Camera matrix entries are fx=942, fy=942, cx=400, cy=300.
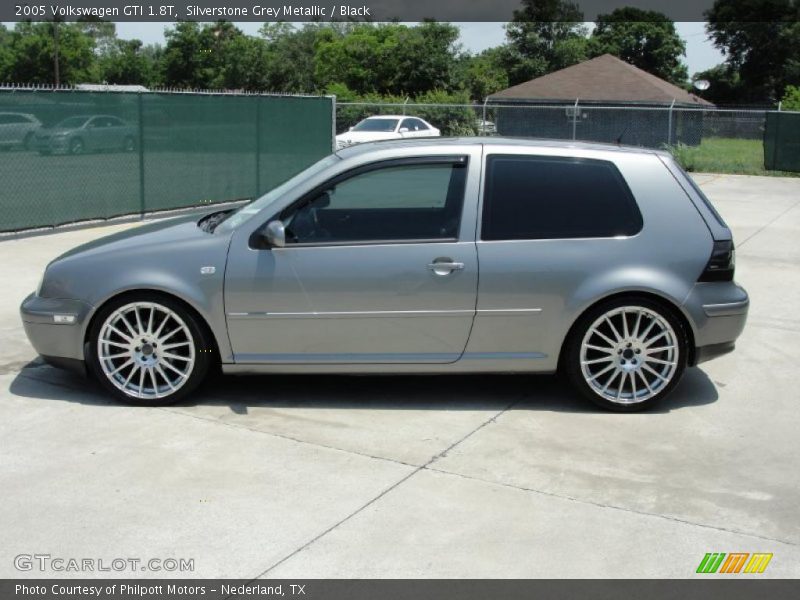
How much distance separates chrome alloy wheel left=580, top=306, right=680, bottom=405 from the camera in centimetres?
567

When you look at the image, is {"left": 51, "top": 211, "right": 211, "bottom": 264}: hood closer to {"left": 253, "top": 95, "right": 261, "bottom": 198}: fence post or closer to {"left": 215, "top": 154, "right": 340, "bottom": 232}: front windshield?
{"left": 215, "top": 154, "right": 340, "bottom": 232}: front windshield

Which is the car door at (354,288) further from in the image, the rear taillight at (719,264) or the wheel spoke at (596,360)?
the rear taillight at (719,264)

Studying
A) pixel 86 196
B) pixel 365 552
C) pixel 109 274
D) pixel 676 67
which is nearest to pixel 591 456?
pixel 365 552

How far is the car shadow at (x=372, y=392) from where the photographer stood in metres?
5.84

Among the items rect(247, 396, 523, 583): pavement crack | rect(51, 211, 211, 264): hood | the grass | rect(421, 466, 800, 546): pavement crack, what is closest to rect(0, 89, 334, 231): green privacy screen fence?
rect(51, 211, 211, 264): hood

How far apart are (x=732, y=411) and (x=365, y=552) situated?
2959 millimetres

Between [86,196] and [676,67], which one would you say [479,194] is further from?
[676,67]

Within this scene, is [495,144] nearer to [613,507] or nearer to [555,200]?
[555,200]

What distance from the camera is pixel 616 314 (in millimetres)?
5645

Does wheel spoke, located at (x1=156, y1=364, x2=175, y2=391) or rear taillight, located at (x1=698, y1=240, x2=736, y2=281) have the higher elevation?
rear taillight, located at (x1=698, y1=240, x2=736, y2=281)

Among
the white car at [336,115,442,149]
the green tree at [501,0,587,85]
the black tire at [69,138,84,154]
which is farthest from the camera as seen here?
the green tree at [501,0,587,85]

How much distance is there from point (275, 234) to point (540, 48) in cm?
5905

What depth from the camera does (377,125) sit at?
25922 millimetres

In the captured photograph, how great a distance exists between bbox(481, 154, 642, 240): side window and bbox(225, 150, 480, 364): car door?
15 cm
